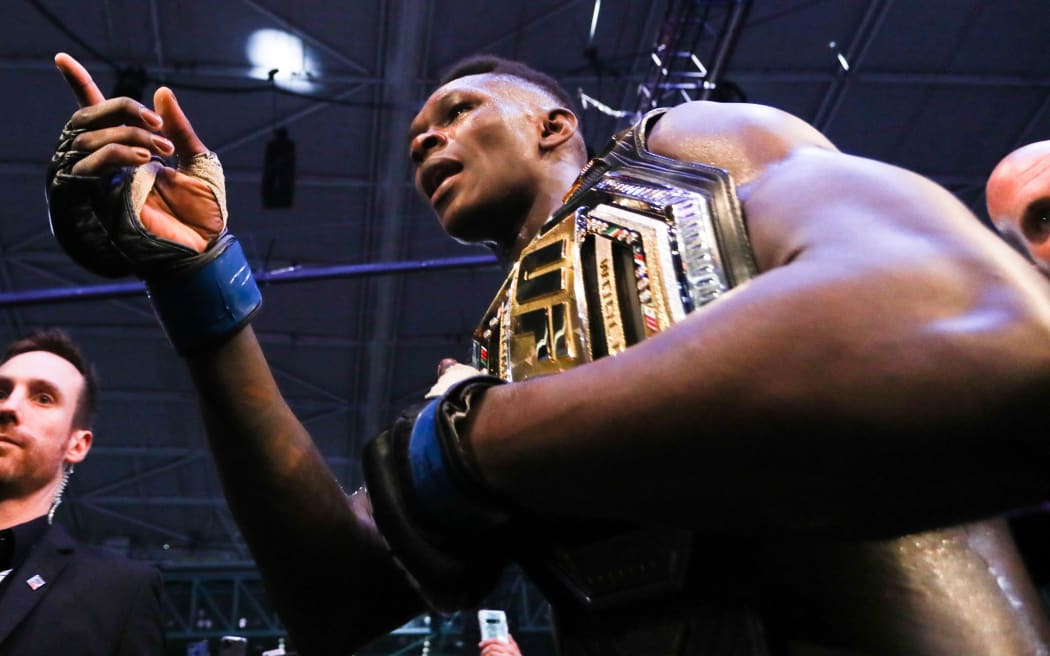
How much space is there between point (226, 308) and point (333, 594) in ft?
1.37

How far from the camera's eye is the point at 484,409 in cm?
84

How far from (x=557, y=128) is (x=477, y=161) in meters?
0.25

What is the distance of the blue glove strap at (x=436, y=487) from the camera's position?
0.83 metres

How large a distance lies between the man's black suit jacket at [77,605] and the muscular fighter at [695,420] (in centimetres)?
196

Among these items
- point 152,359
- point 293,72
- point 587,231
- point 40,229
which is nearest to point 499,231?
point 587,231

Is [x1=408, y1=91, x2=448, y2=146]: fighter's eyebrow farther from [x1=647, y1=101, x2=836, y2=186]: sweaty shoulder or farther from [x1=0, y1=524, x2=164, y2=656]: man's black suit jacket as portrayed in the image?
[x1=0, y1=524, x2=164, y2=656]: man's black suit jacket

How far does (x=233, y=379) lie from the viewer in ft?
3.93

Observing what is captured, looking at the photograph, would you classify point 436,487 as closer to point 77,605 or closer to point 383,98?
point 77,605

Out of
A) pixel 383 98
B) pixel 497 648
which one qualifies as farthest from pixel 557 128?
pixel 383 98

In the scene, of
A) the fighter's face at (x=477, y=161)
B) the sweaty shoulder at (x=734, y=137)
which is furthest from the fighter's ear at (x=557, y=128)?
the sweaty shoulder at (x=734, y=137)

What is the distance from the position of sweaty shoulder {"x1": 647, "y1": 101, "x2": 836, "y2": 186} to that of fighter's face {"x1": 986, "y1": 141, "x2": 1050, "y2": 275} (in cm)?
132

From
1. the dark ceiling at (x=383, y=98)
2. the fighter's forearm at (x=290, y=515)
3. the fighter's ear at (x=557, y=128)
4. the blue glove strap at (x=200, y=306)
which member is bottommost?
the fighter's forearm at (x=290, y=515)

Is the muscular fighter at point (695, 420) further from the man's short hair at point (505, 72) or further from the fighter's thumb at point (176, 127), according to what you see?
the man's short hair at point (505, 72)

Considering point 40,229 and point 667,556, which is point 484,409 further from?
point 40,229
